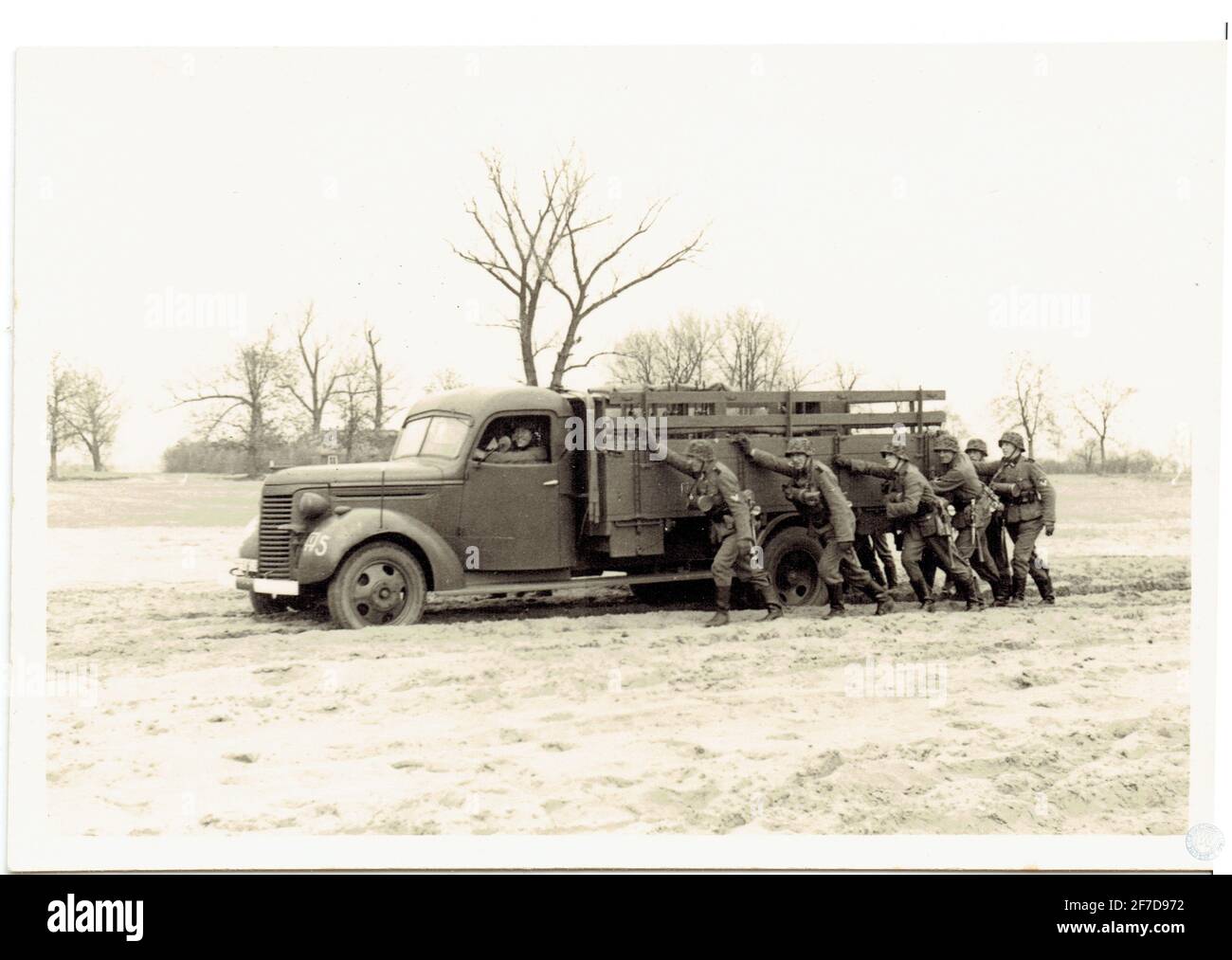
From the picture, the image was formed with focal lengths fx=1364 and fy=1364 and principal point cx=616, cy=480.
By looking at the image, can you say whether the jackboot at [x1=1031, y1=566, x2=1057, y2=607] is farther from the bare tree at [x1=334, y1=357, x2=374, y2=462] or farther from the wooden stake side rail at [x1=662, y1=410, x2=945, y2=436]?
the bare tree at [x1=334, y1=357, x2=374, y2=462]

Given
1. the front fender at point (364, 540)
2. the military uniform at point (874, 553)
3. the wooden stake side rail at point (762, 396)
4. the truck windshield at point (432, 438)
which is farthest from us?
the military uniform at point (874, 553)

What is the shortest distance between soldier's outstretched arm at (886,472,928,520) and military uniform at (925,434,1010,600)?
469 millimetres

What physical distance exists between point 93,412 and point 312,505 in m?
3.20

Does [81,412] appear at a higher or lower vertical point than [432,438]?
Result: higher

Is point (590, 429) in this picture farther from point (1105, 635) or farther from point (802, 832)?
point (802, 832)

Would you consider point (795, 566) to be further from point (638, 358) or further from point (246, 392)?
point (246, 392)

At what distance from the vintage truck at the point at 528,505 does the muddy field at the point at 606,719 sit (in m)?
0.44

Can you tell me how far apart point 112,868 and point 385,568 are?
179 inches

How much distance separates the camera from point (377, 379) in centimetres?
1720

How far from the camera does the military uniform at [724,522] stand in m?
12.2

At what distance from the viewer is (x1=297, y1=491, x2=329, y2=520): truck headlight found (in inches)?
461

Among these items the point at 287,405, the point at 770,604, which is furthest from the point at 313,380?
the point at 770,604

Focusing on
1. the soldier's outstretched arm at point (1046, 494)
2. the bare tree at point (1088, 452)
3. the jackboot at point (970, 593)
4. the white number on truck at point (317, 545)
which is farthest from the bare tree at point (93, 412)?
the bare tree at point (1088, 452)

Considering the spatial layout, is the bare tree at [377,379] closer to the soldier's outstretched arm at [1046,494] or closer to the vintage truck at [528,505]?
the vintage truck at [528,505]
